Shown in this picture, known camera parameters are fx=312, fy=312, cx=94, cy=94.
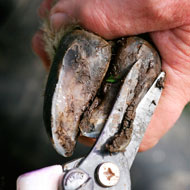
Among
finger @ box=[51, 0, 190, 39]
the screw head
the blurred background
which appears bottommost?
the blurred background

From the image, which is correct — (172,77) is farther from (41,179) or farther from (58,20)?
(41,179)

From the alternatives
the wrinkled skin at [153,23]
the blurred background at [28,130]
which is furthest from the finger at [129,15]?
the blurred background at [28,130]

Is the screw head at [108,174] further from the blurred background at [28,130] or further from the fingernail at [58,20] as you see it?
the blurred background at [28,130]

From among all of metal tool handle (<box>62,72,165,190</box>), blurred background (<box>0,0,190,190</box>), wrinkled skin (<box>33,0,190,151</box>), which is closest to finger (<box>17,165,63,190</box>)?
metal tool handle (<box>62,72,165,190</box>)

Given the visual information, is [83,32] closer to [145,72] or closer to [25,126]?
[145,72]

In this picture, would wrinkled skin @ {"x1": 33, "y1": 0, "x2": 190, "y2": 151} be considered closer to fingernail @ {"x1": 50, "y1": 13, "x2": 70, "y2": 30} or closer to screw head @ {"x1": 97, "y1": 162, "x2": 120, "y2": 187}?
fingernail @ {"x1": 50, "y1": 13, "x2": 70, "y2": 30}

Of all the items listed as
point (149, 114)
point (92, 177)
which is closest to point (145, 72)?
point (149, 114)
